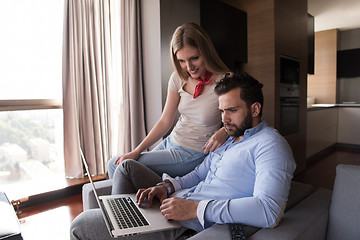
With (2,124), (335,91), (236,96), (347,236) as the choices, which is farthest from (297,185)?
(335,91)

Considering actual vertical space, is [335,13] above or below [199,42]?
above

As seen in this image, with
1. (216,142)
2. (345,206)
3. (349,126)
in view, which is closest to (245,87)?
(216,142)

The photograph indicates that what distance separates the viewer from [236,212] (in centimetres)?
95

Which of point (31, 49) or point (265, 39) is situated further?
point (265, 39)

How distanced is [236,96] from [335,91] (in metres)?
6.28

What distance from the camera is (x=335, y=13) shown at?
5.23 meters

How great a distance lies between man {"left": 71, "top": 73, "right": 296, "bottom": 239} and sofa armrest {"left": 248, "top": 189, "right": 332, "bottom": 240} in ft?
0.13

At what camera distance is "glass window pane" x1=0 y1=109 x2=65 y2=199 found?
2832 mm

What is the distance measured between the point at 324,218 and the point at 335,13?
5.46 metres

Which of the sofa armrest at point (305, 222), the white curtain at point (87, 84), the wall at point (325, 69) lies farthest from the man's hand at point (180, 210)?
the wall at point (325, 69)

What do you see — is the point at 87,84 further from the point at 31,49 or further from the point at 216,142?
the point at 216,142

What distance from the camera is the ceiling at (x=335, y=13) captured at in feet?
15.4

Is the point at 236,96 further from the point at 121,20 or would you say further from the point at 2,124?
the point at 2,124

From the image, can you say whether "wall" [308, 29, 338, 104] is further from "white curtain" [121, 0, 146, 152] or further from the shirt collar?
the shirt collar
